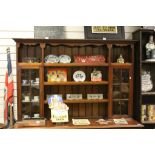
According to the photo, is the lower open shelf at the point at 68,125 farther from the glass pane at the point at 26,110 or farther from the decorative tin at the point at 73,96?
the decorative tin at the point at 73,96

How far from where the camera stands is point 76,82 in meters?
3.42

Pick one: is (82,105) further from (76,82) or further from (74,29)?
(74,29)

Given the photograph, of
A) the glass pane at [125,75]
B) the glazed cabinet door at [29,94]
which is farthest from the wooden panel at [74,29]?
the glass pane at [125,75]

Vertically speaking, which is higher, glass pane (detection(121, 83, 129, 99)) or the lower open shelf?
glass pane (detection(121, 83, 129, 99))

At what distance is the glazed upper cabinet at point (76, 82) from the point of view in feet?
11.1

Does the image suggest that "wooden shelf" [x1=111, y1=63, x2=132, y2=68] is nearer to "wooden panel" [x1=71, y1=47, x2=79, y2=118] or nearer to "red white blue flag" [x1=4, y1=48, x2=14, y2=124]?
"wooden panel" [x1=71, y1=47, x2=79, y2=118]

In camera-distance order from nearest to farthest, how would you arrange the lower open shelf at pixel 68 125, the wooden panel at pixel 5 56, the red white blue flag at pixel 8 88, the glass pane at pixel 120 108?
the lower open shelf at pixel 68 125, the red white blue flag at pixel 8 88, the wooden panel at pixel 5 56, the glass pane at pixel 120 108

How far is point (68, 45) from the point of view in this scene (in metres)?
3.51

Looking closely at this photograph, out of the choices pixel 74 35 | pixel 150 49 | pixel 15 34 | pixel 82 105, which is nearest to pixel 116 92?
pixel 82 105

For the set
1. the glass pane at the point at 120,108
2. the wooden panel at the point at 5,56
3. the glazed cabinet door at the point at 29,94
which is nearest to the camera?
the glazed cabinet door at the point at 29,94

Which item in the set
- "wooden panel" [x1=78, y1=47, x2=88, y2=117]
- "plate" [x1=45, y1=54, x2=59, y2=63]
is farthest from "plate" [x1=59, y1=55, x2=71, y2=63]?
"wooden panel" [x1=78, y1=47, x2=88, y2=117]

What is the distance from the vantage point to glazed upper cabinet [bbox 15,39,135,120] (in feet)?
11.1

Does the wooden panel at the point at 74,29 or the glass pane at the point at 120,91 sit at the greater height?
the wooden panel at the point at 74,29
